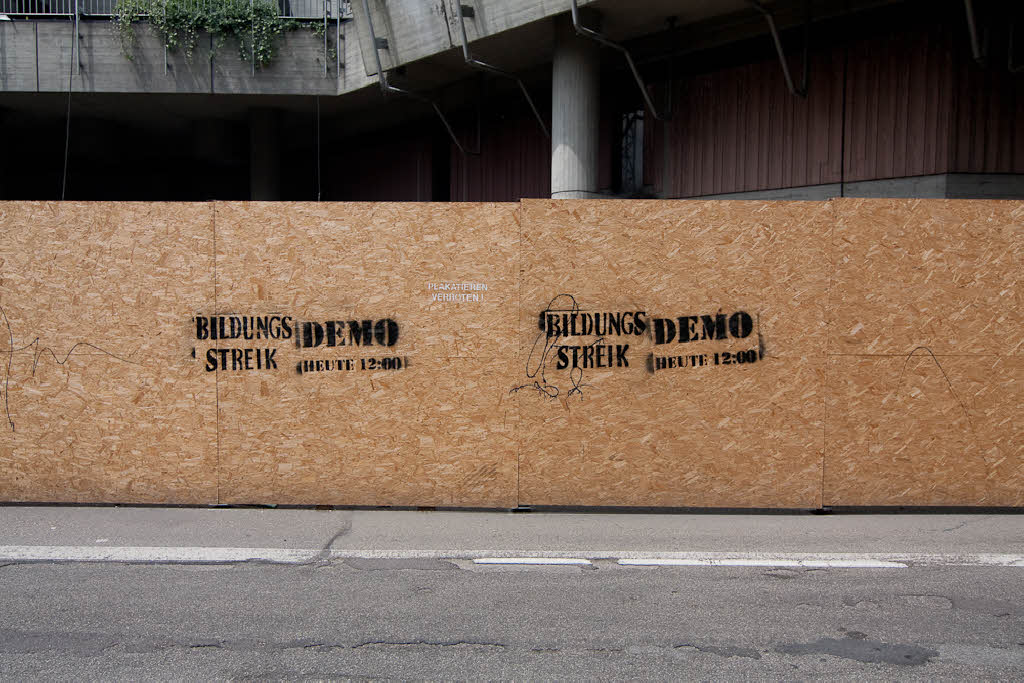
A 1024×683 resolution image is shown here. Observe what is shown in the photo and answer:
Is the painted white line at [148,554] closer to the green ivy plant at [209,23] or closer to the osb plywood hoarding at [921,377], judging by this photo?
the osb plywood hoarding at [921,377]

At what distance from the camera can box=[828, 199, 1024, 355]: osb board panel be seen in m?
6.05

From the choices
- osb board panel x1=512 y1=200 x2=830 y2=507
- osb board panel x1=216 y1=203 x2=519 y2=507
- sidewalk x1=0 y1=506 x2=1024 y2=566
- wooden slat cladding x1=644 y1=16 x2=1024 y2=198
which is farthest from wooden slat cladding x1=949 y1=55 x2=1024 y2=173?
osb board panel x1=216 y1=203 x2=519 y2=507

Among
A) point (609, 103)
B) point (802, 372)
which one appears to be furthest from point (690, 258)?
point (609, 103)

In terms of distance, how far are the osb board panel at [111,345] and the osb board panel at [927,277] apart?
5.43m

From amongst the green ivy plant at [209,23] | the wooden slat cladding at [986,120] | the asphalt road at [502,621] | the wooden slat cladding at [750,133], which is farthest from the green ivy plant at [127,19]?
the wooden slat cladding at [986,120]

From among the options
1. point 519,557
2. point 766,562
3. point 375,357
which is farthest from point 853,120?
point 519,557

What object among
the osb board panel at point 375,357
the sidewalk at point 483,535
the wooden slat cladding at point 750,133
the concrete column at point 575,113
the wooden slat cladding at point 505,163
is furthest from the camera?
the wooden slat cladding at point 505,163

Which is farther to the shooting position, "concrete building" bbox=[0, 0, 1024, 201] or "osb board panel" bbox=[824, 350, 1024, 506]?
"concrete building" bbox=[0, 0, 1024, 201]

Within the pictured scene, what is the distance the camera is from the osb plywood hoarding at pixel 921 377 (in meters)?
6.08

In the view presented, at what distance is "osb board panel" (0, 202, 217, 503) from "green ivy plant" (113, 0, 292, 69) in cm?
1071

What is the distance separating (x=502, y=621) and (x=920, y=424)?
4156 mm

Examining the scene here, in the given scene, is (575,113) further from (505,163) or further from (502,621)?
(502,621)

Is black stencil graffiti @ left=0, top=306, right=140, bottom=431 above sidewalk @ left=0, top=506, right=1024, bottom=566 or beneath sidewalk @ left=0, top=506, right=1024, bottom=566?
above

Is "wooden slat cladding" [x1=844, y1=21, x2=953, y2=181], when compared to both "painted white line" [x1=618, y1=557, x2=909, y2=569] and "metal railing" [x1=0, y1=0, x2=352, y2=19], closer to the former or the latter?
"painted white line" [x1=618, y1=557, x2=909, y2=569]
